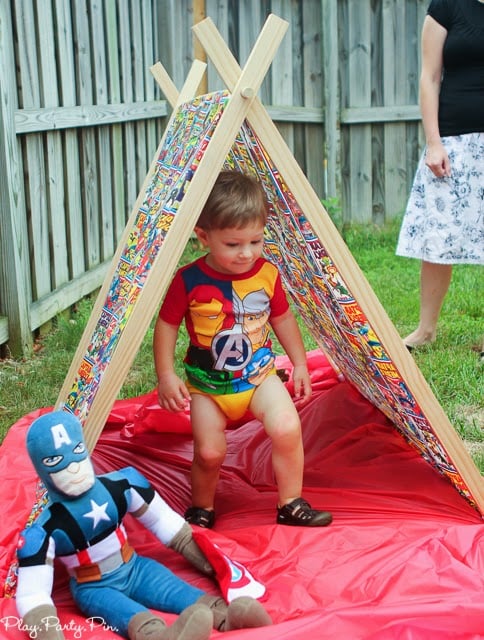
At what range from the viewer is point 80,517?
6.57 ft

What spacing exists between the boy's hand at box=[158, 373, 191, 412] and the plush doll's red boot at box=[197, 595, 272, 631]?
2.01 ft

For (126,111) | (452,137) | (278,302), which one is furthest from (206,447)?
(126,111)

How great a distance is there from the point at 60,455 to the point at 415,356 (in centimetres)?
247

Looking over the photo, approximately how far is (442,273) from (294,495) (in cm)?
198

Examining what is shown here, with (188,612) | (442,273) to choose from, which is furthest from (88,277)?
(188,612)

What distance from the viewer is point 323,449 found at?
3.08m

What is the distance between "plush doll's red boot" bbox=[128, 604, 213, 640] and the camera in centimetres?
180

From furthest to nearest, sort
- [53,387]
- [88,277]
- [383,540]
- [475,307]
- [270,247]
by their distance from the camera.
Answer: [88,277] → [475,307] → [53,387] → [270,247] → [383,540]

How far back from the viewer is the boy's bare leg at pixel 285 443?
247 centimetres

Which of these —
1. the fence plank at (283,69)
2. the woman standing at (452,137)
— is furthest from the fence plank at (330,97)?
the woman standing at (452,137)

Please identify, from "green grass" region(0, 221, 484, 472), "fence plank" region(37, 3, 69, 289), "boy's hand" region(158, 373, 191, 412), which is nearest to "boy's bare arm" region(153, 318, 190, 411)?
"boy's hand" region(158, 373, 191, 412)

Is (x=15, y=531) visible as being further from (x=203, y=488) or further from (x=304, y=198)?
(x=304, y=198)

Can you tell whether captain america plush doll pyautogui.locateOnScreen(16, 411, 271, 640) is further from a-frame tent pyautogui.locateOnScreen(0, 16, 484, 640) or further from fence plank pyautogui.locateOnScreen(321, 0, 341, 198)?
fence plank pyautogui.locateOnScreen(321, 0, 341, 198)

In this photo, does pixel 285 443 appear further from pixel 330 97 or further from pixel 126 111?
pixel 330 97
